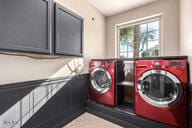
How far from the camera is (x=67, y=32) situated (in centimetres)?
139

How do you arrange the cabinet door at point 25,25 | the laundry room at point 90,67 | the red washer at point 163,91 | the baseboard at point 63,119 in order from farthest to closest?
the baseboard at point 63,119, the red washer at point 163,91, the laundry room at point 90,67, the cabinet door at point 25,25

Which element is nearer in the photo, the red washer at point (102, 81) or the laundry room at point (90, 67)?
the laundry room at point (90, 67)

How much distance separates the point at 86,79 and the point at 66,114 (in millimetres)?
771

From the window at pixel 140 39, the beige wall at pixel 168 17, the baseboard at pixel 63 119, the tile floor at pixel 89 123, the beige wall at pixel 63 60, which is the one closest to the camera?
the beige wall at pixel 63 60

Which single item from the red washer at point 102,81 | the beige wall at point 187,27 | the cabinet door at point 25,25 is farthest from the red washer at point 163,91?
the cabinet door at point 25,25

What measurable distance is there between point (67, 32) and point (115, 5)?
5.47ft

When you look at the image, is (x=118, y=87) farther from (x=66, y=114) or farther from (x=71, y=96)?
(x=66, y=114)

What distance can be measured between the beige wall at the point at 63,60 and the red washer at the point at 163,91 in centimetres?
117

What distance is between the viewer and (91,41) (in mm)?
2566

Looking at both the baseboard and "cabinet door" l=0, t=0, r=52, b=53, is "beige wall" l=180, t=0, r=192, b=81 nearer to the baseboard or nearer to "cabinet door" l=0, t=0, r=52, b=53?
"cabinet door" l=0, t=0, r=52, b=53

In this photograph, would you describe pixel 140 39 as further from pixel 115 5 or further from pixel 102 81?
pixel 102 81

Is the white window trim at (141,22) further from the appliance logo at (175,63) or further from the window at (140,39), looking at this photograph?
the appliance logo at (175,63)

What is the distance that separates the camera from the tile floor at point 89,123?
1.79 metres

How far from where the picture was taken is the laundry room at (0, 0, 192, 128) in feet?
3.61
